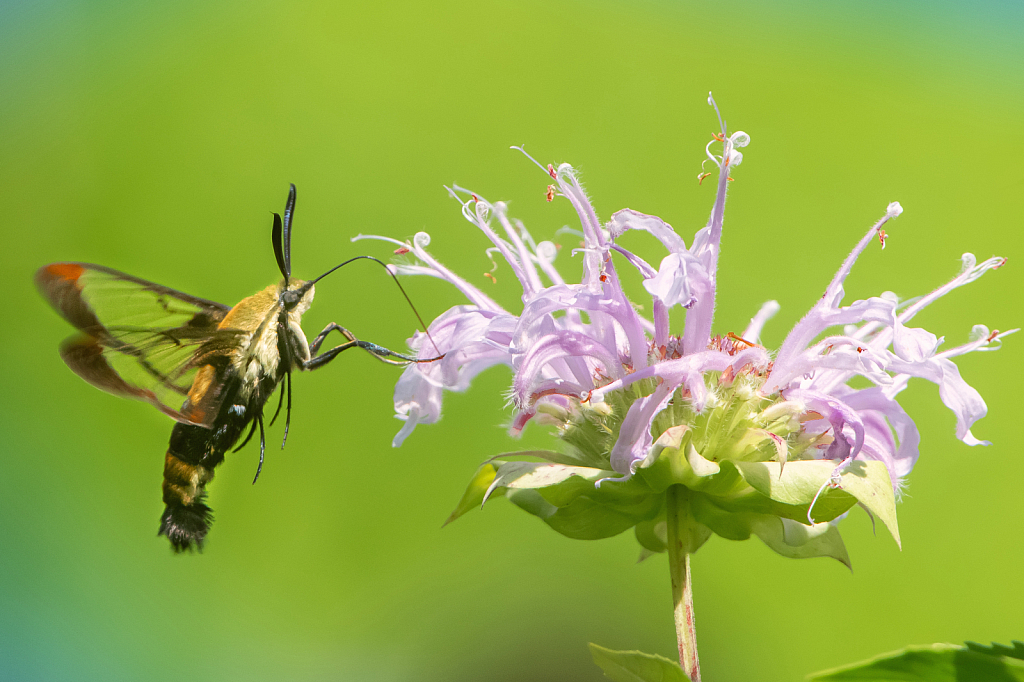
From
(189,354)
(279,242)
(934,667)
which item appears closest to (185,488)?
(189,354)

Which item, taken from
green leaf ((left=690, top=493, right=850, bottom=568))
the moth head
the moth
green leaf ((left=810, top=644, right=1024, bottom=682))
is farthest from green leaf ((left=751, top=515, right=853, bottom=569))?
the moth head

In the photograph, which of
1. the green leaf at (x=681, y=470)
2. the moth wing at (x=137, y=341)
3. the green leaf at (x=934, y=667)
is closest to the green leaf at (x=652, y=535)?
the green leaf at (x=681, y=470)

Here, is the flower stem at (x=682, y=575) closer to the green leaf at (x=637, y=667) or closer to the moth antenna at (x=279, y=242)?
the green leaf at (x=637, y=667)

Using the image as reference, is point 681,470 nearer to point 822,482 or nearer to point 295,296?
point 822,482

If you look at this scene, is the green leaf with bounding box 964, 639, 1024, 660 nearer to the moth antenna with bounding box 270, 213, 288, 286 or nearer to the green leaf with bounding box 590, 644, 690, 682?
the green leaf with bounding box 590, 644, 690, 682

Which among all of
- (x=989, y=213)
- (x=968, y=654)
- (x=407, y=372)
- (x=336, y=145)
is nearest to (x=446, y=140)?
(x=336, y=145)

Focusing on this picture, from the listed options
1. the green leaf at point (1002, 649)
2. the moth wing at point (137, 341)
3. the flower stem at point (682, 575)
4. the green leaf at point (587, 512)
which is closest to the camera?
the green leaf at point (1002, 649)
